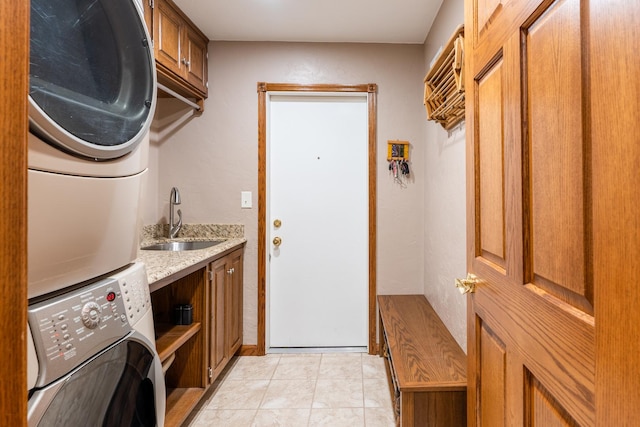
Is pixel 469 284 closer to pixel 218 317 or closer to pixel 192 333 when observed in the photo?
pixel 192 333

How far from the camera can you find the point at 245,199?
98.6 inches

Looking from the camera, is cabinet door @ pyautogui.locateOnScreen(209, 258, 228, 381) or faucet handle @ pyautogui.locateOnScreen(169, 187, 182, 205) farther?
faucet handle @ pyautogui.locateOnScreen(169, 187, 182, 205)

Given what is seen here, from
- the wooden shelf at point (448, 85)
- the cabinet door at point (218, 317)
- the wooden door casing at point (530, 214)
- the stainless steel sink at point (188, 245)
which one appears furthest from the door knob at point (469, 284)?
the stainless steel sink at point (188, 245)

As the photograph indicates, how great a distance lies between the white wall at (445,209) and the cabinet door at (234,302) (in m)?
1.43

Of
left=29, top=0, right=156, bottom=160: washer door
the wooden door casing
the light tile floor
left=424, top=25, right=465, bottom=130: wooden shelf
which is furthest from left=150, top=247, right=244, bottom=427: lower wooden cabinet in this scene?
left=424, top=25, right=465, bottom=130: wooden shelf

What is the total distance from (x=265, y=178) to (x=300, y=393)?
1540 millimetres

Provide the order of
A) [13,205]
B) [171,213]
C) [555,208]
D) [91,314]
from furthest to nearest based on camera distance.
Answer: [171,213]
[91,314]
[555,208]
[13,205]

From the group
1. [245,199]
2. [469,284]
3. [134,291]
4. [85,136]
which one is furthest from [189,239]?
[469,284]

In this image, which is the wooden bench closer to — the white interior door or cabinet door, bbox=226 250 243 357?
the white interior door

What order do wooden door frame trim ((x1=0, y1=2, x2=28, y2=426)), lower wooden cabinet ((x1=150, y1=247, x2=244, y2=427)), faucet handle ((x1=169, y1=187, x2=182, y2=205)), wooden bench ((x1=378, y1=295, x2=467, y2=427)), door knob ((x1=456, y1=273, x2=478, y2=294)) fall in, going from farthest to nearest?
faucet handle ((x1=169, y1=187, x2=182, y2=205)) → lower wooden cabinet ((x1=150, y1=247, x2=244, y2=427)) → wooden bench ((x1=378, y1=295, x2=467, y2=427)) → door knob ((x1=456, y1=273, x2=478, y2=294)) → wooden door frame trim ((x1=0, y1=2, x2=28, y2=426))

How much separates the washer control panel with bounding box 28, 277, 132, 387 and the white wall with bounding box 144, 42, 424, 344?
172 cm

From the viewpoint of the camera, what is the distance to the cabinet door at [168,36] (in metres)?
1.86

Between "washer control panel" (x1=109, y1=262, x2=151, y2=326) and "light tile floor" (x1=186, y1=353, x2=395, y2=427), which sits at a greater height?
"washer control panel" (x1=109, y1=262, x2=151, y2=326)

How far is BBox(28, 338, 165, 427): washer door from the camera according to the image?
A: 2.06 ft
